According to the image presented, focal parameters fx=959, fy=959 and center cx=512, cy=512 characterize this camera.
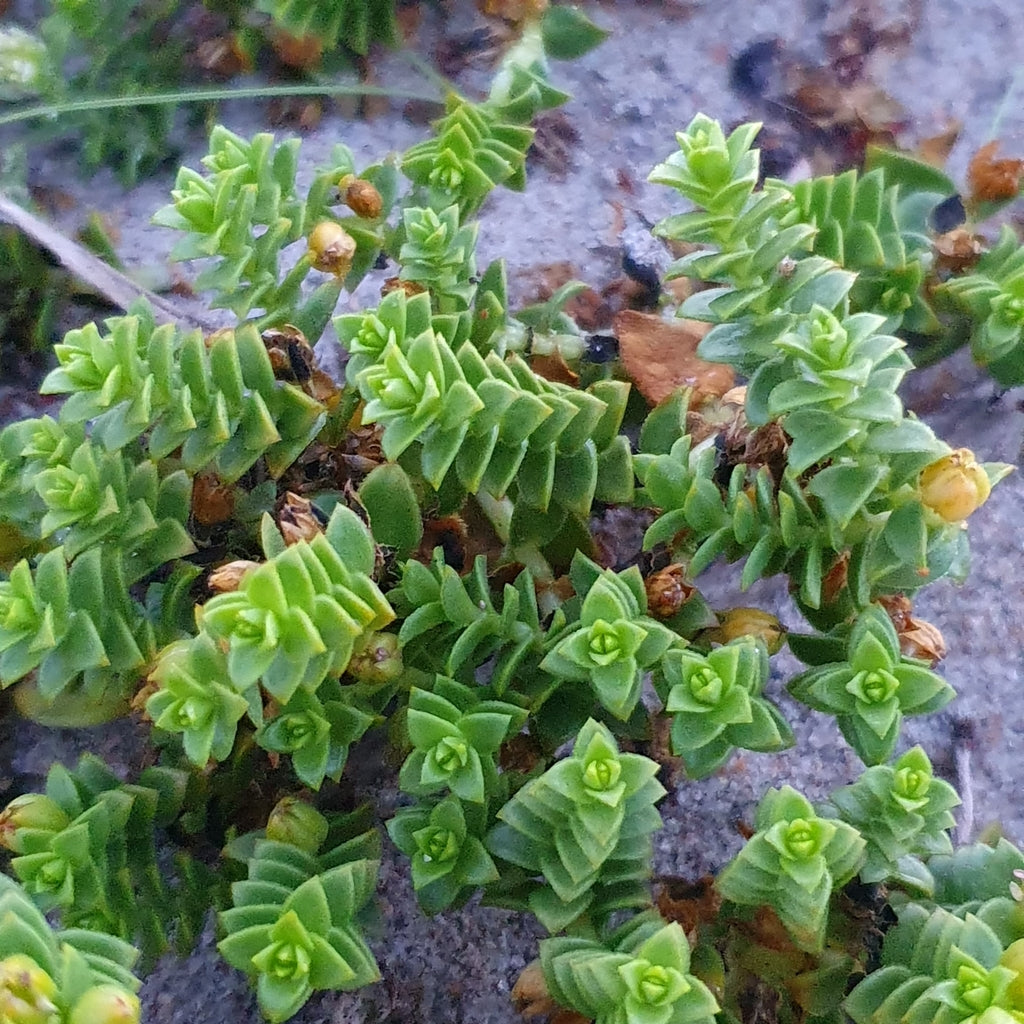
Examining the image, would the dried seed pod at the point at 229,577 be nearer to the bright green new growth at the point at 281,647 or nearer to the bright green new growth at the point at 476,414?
the bright green new growth at the point at 281,647

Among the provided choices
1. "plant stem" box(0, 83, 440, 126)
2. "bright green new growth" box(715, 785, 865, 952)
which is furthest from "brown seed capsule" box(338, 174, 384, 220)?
"bright green new growth" box(715, 785, 865, 952)

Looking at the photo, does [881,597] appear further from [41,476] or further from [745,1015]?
[41,476]

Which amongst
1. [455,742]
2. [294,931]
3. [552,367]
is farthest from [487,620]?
[552,367]

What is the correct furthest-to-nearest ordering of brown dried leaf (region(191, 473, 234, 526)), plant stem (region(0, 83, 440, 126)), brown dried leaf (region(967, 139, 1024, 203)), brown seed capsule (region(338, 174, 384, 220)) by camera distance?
plant stem (region(0, 83, 440, 126)) < brown dried leaf (region(967, 139, 1024, 203)) < brown seed capsule (region(338, 174, 384, 220)) < brown dried leaf (region(191, 473, 234, 526))

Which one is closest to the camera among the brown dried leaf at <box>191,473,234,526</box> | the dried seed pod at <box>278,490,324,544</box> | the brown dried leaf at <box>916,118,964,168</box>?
the dried seed pod at <box>278,490,324,544</box>

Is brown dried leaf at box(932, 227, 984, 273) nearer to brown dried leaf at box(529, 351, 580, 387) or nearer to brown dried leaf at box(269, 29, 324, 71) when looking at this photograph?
brown dried leaf at box(529, 351, 580, 387)

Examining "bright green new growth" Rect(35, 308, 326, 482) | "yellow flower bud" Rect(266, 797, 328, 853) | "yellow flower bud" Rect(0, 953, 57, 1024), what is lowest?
"yellow flower bud" Rect(266, 797, 328, 853)

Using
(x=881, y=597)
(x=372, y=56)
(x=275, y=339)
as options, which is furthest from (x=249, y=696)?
(x=372, y=56)

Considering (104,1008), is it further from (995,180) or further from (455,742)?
(995,180)
